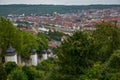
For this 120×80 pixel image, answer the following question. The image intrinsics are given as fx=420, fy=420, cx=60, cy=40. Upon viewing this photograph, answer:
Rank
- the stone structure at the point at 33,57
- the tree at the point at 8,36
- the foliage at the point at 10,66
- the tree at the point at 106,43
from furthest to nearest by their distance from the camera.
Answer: the stone structure at the point at 33,57 < the tree at the point at 8,36 < the foliage at the point at 10,66 < the tree at the point at 106,43

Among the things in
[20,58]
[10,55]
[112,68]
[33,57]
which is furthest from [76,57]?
[33,57]

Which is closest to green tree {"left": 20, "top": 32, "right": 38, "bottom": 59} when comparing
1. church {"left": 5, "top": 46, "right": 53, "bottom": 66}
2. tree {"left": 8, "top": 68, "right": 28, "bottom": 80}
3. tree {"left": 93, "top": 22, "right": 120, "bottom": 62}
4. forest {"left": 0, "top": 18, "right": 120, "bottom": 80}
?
church {"left": 5, "top": 46, "right": 53, "bottom": 66}

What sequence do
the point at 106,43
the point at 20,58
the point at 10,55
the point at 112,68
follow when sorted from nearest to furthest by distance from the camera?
1. the point at 112,68
2. the point at 106,43
3. the point at 10,55
4. the point at 20,58

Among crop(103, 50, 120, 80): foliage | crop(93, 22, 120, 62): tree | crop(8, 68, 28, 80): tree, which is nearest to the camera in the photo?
crop(103, 50, 120, 80): foliage

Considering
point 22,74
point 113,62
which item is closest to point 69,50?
point 113,62

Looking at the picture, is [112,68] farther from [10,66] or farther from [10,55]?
[10,55]

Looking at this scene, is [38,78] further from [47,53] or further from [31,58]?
[47,53]

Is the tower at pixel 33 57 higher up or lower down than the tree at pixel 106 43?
lower down

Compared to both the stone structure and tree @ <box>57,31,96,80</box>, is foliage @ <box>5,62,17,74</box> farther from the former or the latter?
the stone structure

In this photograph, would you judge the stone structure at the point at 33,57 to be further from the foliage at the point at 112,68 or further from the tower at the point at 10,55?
Answer: the foliage at the point at 112,68

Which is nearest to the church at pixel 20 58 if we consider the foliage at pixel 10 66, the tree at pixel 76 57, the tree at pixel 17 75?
the foliage at pixel 10 66

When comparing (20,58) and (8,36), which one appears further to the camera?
(20,58)

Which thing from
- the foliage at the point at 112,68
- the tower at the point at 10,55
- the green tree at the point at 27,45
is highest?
the foliage at the point at 112,68
